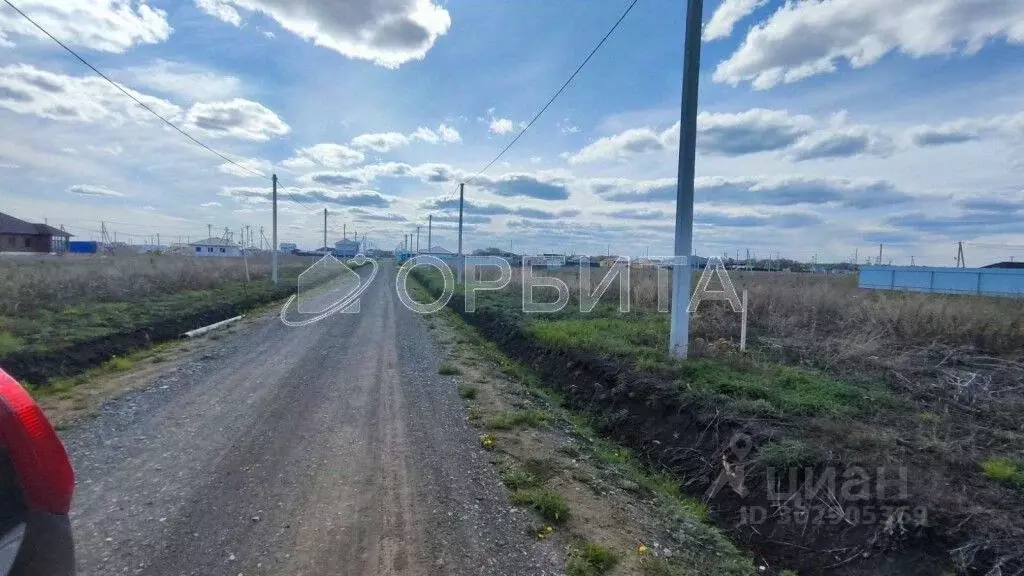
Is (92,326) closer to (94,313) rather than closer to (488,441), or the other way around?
(94,313)

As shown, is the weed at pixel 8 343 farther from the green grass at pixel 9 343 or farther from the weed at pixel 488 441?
Result: the weed at pixel 488 441

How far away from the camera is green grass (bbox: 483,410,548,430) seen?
6.15 meters

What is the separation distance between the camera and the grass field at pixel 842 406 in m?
3.72

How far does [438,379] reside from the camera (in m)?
8.48

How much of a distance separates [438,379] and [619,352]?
10.3 ft

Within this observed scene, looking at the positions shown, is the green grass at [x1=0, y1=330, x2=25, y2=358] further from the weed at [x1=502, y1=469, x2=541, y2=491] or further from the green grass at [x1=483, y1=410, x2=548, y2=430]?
the weed at [x1=502, y1=469, x2=541, y2=491]

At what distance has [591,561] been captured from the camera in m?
→ 3.44

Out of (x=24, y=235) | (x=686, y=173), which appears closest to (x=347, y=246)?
(x=24, y=235)

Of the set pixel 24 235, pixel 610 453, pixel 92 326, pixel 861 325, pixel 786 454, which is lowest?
pixel 610 453

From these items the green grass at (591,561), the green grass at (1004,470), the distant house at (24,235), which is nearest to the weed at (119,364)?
the green grass at (591,561)

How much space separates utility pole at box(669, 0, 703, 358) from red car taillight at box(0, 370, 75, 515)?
8114 mm

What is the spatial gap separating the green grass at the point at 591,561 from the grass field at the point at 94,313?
26.8 feet

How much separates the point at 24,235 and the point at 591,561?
230ft

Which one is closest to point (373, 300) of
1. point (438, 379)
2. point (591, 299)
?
point (591, 299)
